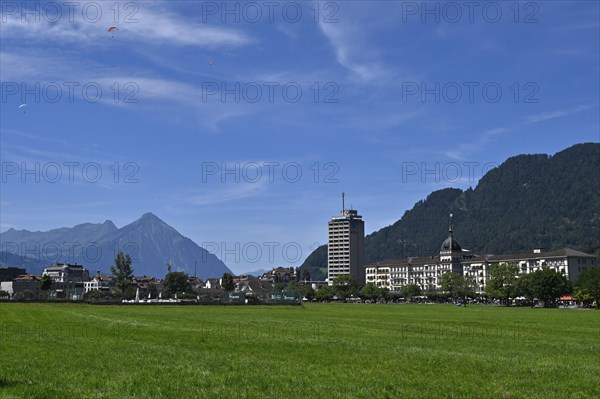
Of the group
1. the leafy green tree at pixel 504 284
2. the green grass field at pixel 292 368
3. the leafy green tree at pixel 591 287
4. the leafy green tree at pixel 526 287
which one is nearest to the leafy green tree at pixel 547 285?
the leafy green tree at pixel 526 287

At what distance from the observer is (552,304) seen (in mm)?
187500

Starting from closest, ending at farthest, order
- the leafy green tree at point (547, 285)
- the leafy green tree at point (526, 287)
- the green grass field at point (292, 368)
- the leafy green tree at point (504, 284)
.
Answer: the green grass field at point (292, 368), the leafy green tree at point (547, 285), the leafy green tree at point (526, 287), the leafy green tree at point (504, 284)

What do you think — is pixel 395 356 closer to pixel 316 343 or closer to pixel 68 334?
pixel 316 343

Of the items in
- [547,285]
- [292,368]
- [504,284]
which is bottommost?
[292,368]

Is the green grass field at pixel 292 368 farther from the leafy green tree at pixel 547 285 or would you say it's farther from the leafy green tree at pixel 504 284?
the leafy green tree at pixel 504 284

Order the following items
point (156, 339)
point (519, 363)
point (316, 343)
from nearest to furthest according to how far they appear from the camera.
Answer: point (519, 363) < point (316, 343) < point (156, 339)

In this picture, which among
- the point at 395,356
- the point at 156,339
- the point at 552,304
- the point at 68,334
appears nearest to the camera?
the point at 395,356

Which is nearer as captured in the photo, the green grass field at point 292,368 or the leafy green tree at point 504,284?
the green grass field at point 292,368

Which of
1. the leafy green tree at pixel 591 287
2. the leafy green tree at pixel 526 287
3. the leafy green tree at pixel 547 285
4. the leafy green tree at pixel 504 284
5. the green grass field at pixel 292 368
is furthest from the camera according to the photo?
the leafy green tree at pixel 504 284

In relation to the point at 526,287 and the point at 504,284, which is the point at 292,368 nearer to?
the point at 526,287

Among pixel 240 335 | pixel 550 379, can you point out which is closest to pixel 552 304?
pixel 240 335

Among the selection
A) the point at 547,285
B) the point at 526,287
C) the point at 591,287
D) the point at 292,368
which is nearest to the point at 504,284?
the point at 526,287

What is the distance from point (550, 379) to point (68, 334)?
29726mm

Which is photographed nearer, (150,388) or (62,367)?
(150,388)
